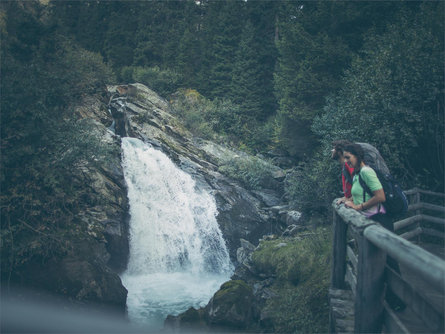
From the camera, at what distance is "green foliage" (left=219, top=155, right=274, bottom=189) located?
1975 centimetres

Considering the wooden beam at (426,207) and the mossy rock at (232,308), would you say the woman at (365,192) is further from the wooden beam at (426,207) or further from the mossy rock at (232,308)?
the mossy rock at (232,308)

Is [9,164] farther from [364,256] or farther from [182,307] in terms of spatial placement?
[364,256]

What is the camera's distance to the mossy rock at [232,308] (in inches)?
328

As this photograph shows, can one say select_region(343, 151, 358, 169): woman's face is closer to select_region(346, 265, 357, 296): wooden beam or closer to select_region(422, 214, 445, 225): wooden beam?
select_region(346, 265, 357, 296): wooden beam

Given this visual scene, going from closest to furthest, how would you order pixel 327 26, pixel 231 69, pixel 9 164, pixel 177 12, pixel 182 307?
1. pixel 9 164
2. pixel 182 307
3. pixel 327 26
4. pixel 231 69
5. pixel 177 12

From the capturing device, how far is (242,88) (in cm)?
2864

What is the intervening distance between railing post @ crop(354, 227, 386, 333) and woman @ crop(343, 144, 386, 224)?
134 centimetres

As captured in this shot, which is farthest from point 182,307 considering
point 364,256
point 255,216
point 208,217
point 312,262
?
point 364,256

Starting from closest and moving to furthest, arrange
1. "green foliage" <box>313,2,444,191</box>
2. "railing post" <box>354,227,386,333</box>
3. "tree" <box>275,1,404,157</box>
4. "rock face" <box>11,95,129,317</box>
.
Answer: "railing post" <box>354,227,386,333</box>, "rock face" <box>11,95,129,317</box>, "green foliage" <box>313,2,444,191</box>, "tree" <box>275,1,404,157</box>

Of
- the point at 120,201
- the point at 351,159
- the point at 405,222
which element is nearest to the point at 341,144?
the point at 351,159

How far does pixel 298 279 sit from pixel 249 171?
1061 centimetres

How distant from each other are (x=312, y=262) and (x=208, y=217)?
7.77 metres

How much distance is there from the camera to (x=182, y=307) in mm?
11062

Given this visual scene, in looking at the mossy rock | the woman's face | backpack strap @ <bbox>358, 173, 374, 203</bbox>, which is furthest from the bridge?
the mossy rock
